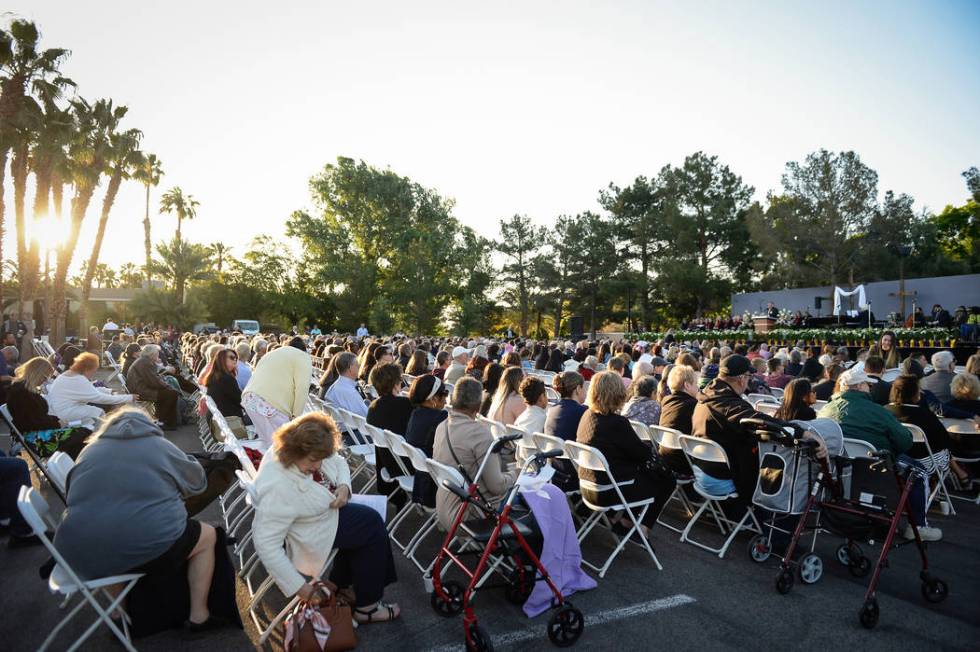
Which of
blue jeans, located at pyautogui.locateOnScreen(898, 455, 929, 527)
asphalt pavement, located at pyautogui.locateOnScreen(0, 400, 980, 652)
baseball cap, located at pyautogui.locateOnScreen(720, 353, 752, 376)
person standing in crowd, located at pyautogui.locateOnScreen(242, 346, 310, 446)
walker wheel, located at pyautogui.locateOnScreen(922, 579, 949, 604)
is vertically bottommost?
asphalt pavement, located at pyautogui.locateOnScreen(0, 400, 980, 652)

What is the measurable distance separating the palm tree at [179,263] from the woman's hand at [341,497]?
4773cm

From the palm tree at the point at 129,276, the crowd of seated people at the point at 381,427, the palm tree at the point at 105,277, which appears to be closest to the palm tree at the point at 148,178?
the crowd of seated people at the point at 381,427

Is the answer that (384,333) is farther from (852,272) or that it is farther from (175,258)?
(852,272)

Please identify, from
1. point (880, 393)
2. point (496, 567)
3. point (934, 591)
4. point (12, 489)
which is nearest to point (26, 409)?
point (12, 489)

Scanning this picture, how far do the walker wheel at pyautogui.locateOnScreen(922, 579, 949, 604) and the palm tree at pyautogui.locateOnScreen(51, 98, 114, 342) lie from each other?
89.6 feet

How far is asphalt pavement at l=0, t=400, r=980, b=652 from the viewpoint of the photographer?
3.31 m

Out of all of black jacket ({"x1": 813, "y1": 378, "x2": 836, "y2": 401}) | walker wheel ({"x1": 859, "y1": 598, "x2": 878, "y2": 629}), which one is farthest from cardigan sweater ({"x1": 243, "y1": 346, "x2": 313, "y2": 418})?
black jacket ({"x1": 813, "y1": 378, "x2": 836, "y2": 401})

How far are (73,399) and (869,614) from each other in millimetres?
7431

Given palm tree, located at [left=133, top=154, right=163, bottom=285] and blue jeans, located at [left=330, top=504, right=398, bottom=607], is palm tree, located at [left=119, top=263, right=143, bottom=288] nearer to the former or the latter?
palm tree, located at [left=133, top=154, right=163, bottom=285]

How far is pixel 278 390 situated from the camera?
210 inches

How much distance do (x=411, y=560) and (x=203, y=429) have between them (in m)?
5.95

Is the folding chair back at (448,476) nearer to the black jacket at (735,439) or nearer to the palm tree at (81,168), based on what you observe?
the black jacket at (735,439)

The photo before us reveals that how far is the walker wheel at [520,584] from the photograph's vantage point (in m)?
3.71

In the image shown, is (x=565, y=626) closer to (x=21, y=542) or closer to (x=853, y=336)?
(x=21, y=542)
